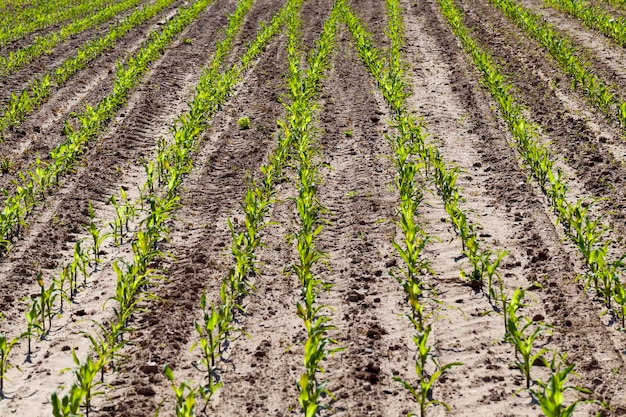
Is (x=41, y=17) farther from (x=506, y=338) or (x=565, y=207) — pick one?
(x=506, y=338)

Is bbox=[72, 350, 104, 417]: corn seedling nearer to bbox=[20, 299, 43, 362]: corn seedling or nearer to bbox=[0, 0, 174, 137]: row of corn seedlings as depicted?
bbox=[20, 299, 43, 362]: corn seedling

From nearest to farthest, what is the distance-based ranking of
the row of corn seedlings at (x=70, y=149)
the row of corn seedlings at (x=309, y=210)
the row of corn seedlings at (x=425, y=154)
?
the row of corn seedlings at (x=309, y=210) < the row of corn seedlings at (x=425, y=154) < the row of corn seedlings at (x=70, y=149)

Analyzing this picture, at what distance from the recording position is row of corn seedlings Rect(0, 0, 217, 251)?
6973 millimetres

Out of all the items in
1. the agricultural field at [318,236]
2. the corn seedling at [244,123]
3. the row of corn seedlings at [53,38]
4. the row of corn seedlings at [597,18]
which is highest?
the row of corn seedlings at [597,18]

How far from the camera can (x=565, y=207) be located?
697cm

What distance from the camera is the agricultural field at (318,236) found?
465 centimetres

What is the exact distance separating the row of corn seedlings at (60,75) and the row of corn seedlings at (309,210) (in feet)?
13.5

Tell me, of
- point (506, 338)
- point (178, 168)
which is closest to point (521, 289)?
point (506, 338)

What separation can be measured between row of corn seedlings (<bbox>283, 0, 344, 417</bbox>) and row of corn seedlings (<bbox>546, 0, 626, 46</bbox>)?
605cm

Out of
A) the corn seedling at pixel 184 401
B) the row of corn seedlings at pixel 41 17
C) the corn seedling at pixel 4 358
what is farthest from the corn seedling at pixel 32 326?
the row of corn seedlings at pixel 41 17

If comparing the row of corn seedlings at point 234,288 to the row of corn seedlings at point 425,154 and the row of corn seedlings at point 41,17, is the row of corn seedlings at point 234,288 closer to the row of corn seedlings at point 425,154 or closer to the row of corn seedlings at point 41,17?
the row of corn seedlings at point 425,154

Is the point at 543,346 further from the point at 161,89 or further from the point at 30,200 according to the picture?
the point at 161,89

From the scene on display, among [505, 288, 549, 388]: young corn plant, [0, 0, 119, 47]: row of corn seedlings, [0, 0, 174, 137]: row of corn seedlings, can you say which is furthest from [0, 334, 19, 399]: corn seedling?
[0, 0, 119, 47]: row of corn seedlings

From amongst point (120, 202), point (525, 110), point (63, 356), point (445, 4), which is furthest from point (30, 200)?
point (445, 4)
